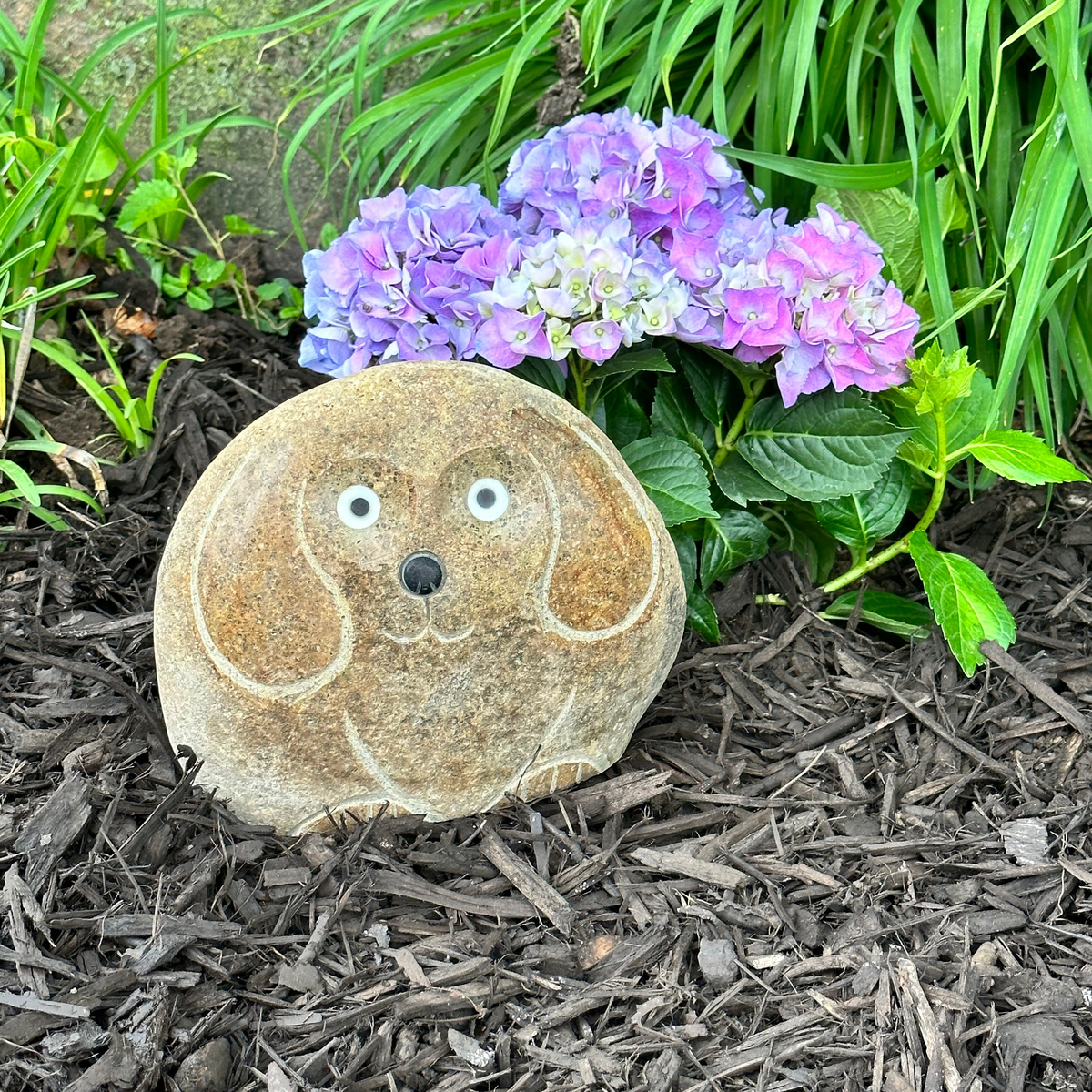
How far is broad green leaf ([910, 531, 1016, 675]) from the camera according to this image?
70.9 inches

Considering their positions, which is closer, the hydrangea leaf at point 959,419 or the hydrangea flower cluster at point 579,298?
the hydrangea flower cluster at point 579,298

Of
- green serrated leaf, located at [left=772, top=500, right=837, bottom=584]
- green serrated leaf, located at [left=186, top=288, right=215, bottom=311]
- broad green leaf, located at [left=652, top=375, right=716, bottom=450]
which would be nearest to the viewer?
broad green leaf, located at [left=652, top=375, right=716, bottom=450]

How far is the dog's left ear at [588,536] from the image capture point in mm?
1603

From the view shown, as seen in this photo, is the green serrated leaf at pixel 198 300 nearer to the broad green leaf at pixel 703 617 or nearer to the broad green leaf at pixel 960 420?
the broad green leaf at pixel 703 617

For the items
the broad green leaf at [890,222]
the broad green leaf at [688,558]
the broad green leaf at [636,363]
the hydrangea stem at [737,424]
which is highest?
the broad green leaf at [890,222]

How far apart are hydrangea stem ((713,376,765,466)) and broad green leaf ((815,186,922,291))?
1.16 ft

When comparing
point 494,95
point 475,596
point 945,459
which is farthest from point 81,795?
point 494,95

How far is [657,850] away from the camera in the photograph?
5.46 feet

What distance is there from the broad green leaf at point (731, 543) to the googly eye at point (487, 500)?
0.57m

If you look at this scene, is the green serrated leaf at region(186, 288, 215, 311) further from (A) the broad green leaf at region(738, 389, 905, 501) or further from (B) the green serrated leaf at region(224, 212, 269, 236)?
(A) the broad green leaf at region(738, 389, 905, 501)

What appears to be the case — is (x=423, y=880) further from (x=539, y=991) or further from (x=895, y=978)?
(x=895, y=978)

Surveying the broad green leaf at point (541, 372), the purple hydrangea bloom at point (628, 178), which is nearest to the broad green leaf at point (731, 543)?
the broad green leaf at point (541, 372)

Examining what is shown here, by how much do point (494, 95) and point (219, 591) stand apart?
54.4 inches

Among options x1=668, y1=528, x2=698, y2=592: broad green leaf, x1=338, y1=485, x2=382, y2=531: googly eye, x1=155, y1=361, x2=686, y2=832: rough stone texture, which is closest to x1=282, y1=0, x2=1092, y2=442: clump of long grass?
x1=668, y1=528, x2=698, y2=592: broad green leaf
